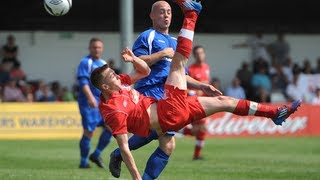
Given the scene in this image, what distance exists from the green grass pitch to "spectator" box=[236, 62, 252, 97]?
5444 mm

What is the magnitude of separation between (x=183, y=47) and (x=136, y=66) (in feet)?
2.10

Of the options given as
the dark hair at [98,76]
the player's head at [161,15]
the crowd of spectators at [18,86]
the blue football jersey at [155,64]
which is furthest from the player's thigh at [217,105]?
the crowd of spectators at [18,86]

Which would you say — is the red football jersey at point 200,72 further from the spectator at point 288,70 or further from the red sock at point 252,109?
the spectator at point 288,70

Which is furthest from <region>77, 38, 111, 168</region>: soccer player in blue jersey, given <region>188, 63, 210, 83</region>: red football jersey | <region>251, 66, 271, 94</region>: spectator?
<region>251, 66, 271, 94</region>: spectator

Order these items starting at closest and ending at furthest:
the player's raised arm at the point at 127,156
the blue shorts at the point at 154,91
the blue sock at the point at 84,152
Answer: the player's raised arm at the point at 127,156
the blue shorts at the point at 154,91
the blue sock at the point at 84,152

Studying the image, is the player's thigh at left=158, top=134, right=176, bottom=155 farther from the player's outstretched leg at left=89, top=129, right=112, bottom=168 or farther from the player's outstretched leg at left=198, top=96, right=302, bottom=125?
the player's outstretched leg at left=89, top=129, right=112, bottom=168

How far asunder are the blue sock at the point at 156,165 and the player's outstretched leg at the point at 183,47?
98 cm

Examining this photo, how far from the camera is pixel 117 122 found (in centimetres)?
923

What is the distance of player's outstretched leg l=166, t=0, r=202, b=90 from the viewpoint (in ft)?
31.6

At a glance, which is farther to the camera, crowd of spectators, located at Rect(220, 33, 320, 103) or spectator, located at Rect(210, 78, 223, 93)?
crowd of spectators, located at Rect(220, 33, 320, 103)

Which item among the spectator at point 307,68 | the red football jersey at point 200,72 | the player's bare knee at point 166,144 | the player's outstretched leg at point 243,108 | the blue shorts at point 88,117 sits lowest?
the spectator at point 307,68

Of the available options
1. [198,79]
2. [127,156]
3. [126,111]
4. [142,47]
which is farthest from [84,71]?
[127,156]

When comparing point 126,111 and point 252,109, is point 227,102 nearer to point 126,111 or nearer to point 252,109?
point 252,109

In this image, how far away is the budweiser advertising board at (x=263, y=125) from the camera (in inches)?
987
